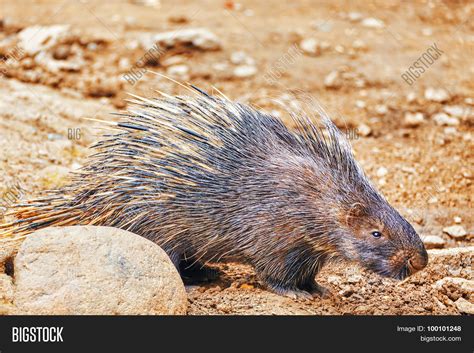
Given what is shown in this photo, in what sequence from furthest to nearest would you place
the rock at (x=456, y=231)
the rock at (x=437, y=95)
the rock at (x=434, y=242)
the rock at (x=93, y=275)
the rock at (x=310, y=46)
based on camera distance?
the rock at (x=310, y=46)
the rock at (x=437, y=95)
the rock at (x=456, y=231)
the rock at (x=434, y=242)
the rock at (x=93, y=275)

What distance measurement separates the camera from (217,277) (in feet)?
18.2

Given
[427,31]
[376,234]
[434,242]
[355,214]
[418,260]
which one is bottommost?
[434,242]

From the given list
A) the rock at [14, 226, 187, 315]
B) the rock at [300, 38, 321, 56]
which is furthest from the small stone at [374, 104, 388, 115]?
the rock at [14, 226, 187, 315]

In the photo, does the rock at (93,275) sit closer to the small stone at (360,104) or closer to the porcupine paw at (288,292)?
the porcupine paw at (288,292)

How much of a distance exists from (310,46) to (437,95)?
2081 mm

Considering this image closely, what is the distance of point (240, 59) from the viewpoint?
972 centimetres

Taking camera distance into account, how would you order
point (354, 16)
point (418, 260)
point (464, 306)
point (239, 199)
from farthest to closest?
point (354, 16) < point (464, 306) < point (239, 199) < point (418, 260)

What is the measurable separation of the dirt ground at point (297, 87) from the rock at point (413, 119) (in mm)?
27

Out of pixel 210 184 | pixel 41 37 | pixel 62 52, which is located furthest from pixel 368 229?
pixel 41 37

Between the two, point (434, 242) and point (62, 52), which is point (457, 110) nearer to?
point (434, 242)

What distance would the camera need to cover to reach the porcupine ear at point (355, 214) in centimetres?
482

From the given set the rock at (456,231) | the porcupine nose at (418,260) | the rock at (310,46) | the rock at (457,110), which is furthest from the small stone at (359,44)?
the porcupine nose at (418,260)

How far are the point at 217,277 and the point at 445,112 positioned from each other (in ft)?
14.6

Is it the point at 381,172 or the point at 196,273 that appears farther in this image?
the point at 381,172
